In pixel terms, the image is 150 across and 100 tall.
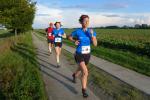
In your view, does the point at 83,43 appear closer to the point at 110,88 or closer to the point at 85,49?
the point at 85,49

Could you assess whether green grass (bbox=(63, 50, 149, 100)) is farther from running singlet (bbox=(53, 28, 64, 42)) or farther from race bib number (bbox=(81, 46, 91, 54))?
running singlet (bbox=(53, 28, 64, 42))

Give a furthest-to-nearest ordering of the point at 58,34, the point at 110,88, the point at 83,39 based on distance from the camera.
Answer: the point at 58,34 → the point at 110,88 → the point at 83,39

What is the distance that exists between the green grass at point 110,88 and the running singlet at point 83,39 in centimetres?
114

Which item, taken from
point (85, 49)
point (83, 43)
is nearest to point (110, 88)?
point (85, 49)

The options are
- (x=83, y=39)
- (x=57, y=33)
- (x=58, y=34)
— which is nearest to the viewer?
(x=83, y=39)

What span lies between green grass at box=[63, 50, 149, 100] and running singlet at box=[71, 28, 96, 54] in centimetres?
114

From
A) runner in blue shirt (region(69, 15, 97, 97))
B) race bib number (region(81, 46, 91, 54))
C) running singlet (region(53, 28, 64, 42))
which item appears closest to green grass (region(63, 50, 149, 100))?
runner in blue shirt (region(69, 15, 97, 97))

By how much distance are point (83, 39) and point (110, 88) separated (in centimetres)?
172

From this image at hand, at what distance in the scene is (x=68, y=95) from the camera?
338 inches

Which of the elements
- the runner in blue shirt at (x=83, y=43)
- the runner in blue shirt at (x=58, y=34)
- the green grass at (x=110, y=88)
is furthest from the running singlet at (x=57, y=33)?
the runner in blue shirt at (x=83, y=43)

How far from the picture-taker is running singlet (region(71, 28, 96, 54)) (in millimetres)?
8484

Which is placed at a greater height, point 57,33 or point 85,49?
point 57,33

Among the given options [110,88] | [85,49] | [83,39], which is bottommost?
[110,88]

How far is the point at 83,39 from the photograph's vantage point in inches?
338
